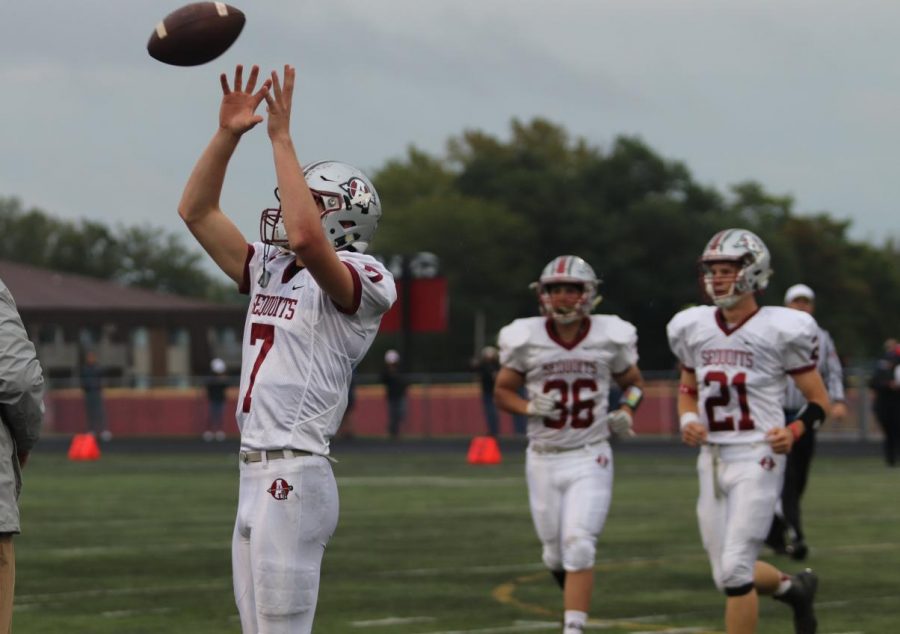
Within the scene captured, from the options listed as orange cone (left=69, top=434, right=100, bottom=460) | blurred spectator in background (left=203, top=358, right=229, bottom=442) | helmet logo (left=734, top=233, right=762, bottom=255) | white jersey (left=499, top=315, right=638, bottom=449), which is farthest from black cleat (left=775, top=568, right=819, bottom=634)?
blurred spectator in background (left=203, top=358, right=229, bottom=442)

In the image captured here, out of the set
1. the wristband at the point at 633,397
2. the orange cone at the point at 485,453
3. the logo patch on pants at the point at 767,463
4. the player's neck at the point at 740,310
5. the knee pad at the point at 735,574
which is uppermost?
the player's neck at the point at 740,310

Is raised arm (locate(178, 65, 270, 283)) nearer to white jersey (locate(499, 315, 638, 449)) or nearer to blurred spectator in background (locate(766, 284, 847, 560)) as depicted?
white jersey (locate(499, 315, 638, 449))

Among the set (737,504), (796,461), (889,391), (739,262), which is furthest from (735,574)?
(889,391)

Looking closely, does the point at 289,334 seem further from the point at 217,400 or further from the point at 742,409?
the point at 217,400

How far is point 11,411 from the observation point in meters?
6.09

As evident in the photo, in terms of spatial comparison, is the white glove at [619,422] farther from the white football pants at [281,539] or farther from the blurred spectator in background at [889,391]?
the blurred spectator in background at [889,391]

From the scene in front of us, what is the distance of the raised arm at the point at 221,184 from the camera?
17.9 feet

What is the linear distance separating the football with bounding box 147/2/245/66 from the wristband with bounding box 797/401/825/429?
368cm

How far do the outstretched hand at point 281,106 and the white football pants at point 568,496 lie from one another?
12.4ft

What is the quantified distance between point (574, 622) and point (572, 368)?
1385 millimetres

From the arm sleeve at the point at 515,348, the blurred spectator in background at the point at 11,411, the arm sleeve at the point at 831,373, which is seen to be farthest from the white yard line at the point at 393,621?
the arm sleeve at the point at 831,373

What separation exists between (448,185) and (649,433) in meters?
47.5

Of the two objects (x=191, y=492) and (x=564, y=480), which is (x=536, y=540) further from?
(x=191, y=492)

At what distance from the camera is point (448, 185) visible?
259ft
